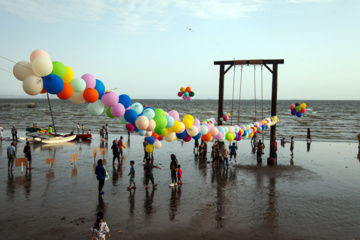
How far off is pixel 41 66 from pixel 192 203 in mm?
6337

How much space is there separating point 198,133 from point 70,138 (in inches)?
722

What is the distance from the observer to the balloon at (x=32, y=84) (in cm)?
679

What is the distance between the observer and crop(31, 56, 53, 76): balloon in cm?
682

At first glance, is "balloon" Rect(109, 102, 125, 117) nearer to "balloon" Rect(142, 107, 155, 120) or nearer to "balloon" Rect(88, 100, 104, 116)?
"balloon" Rect(88, 100, 104, 116)

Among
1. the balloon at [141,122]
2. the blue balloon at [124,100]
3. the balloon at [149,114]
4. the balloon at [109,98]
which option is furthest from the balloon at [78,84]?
the balloon at [149,114]

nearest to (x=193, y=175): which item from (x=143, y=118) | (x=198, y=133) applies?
(x=198, y=133)

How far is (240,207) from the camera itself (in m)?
9.89

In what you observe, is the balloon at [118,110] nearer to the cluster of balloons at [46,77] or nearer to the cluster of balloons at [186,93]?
the cluster of balloons at [46,77]

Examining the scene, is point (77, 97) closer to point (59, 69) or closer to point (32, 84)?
point (59, 69)

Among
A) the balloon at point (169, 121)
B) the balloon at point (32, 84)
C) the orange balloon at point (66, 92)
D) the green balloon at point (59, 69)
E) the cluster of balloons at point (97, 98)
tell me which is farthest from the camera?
the balloon at point (169, 121)

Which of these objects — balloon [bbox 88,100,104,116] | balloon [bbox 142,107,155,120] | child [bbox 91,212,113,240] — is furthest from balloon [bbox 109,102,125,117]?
child [bbox 91,212,113,240]

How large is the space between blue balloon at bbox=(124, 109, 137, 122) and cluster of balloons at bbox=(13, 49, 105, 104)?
1.45m

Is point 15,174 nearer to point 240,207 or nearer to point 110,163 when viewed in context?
point 110,163

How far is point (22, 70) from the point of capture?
6965 millimetres
